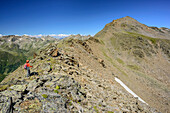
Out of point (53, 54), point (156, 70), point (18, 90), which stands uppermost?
point (53, 54)

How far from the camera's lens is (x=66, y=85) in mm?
12391

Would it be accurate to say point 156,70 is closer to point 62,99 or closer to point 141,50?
point 141,50

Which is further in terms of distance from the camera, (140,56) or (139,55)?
(139,55)

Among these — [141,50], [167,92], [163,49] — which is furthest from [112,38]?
[167,92]

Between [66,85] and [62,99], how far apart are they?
99.5 inches

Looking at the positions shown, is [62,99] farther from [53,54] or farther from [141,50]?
[141,50]

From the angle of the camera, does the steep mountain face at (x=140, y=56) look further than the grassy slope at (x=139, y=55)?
No

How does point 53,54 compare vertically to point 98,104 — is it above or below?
above

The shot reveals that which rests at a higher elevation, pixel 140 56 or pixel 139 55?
pixel 139 55

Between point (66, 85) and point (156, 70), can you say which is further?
point (156, 70)

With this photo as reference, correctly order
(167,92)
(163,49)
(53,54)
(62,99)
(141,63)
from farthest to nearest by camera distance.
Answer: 1. (163,49)
2. (141,63)
3. (167,92)
4. (53,54)
5. (62,99)

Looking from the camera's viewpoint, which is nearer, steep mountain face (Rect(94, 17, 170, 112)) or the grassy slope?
steep mountain face (Rect(94, 17, 170, 112))

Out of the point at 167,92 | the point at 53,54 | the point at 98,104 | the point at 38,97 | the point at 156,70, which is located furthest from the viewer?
the point at 156,70

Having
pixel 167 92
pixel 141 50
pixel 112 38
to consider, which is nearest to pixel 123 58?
pixel 141 50
